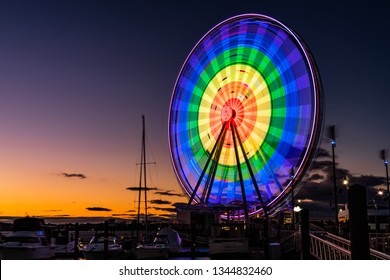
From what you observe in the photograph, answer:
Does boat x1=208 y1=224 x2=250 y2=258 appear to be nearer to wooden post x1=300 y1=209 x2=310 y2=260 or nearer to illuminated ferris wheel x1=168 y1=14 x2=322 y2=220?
illuminated ferris wheel x1=168 y1=14 x2=322 y2=220

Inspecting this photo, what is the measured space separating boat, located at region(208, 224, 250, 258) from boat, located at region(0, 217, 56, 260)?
5783 mm

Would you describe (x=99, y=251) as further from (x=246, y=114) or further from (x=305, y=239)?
(x=305, y=239)

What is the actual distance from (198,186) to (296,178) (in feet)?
19.2

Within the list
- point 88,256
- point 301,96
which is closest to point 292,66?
point 301,96

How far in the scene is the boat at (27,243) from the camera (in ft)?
63.8

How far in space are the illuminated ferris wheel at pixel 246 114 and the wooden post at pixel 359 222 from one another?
9733mm

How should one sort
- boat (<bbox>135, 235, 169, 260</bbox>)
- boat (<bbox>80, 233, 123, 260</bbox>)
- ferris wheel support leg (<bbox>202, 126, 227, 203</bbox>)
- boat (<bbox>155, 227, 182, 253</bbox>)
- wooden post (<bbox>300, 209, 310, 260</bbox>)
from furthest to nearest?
1. boat (<bbox>155, 227, 182, 253</bbox>)
2. ferris wheel support leg (<bbox>202, 126, 227, 203</bbox>)
3. boat (<bbox>80, 233, 123, 260</bbox>)
4. boat (<bbox>135, 235, 169, 260</bbox>)
5. wooden post (<bbox>300, 209, 310, 260</bbox>)

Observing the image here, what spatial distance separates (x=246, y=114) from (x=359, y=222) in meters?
13.8

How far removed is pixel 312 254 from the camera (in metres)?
14.8

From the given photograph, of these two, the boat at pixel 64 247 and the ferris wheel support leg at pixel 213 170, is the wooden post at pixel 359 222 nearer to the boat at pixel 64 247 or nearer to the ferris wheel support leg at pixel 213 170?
the ferris wheel support leg at pixel 213 170

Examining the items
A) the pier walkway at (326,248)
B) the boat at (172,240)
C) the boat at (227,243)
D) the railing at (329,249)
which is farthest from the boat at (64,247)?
the railing at (329,249)

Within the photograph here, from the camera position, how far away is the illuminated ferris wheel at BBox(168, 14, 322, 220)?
60.1 ft

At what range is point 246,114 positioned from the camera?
70.3 feet

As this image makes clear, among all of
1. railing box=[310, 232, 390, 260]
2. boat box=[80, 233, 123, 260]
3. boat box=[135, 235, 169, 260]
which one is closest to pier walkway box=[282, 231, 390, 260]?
railing box=[310, 232, 390, 260]
